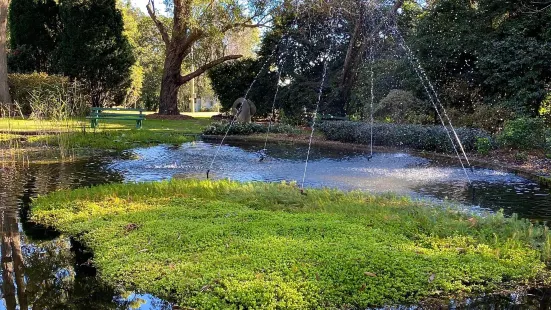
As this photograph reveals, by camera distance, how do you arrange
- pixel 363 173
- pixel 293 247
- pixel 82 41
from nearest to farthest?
pixel 293 247 → pixel 363 173 → pixel 82 41

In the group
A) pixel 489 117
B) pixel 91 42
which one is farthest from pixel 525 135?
pixel 91 42

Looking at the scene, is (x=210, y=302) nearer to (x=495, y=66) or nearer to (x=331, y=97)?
(x=495, y=66)

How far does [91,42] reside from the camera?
22000mm

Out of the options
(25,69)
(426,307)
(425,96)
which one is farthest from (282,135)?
(25,69)

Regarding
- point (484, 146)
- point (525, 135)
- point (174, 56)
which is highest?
point (174, 56)

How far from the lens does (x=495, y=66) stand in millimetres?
14188

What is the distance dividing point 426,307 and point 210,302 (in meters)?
1.44

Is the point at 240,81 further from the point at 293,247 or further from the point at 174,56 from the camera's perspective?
the point at 293,247

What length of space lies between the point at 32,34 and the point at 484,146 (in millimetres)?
22312

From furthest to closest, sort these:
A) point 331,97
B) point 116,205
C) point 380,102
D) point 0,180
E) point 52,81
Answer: point 331,97 < point 52,81 < point 380,102 < point 0,180 < point 116,205

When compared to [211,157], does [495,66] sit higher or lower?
higher

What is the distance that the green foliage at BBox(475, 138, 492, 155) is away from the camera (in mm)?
10539

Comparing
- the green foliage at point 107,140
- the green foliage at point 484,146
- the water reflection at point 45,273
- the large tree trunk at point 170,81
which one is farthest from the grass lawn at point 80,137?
the large tree trunk at point 170,81

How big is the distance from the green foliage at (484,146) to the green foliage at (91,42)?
18013mm
